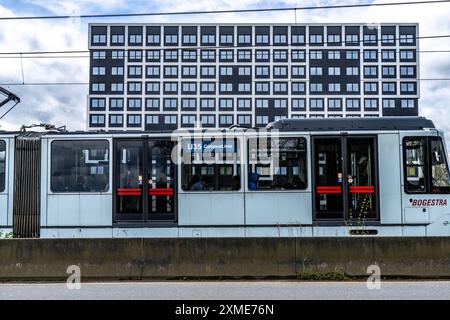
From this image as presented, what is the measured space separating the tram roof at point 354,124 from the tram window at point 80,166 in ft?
14.8

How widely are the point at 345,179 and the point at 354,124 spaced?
150 cm

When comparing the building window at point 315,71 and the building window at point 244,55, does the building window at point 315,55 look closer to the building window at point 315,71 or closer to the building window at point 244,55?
the building window at point 315,71

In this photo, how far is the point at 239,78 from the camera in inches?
4136

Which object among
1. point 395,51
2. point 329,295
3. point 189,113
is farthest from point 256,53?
point 329,295

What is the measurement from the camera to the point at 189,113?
4094 inches

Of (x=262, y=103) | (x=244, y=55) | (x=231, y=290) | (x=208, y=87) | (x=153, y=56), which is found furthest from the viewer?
(x=208, y=87)

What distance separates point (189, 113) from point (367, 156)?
293 feet

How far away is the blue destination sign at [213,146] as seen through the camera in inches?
617

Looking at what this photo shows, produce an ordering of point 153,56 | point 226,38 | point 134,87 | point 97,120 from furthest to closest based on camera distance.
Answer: point 226,38 → point 134,87 → point 153,56 → point 97,120

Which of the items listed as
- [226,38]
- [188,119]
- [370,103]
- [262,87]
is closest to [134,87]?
[188,119]

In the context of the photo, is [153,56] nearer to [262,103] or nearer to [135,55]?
[135,55]

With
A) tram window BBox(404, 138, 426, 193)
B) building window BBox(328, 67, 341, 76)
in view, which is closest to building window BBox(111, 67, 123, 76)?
building window BBox(328, 67, 341, 76)

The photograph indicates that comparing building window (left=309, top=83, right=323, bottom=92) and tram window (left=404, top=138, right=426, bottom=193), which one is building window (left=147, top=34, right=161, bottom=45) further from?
tram window (left=404, top=138, right=426, bottom=193)

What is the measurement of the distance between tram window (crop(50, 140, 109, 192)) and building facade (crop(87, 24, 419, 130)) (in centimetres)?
8758
